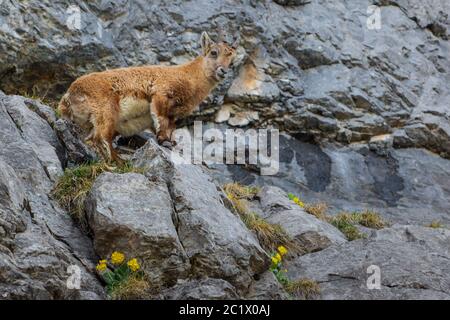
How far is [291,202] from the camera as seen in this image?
12.6m

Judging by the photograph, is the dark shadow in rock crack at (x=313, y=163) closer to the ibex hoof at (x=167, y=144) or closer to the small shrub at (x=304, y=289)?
the ibex hoof at (x=167, y=144)

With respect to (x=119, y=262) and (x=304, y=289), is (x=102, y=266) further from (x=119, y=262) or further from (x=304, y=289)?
(x=304, y=289)

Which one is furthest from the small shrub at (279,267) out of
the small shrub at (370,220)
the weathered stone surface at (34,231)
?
the small shrub at (370,220)

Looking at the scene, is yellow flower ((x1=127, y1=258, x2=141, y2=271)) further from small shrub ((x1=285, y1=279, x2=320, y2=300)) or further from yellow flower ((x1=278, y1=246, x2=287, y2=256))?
yellow flower ((x1=278, y1=246, x2=287, y2=256))

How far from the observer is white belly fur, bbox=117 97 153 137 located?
12.0 m

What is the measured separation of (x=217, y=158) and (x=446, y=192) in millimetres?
5201

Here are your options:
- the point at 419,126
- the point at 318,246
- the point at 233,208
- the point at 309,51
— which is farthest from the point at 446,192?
the point at 233,208

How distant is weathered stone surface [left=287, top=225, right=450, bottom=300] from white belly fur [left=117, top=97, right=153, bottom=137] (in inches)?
153

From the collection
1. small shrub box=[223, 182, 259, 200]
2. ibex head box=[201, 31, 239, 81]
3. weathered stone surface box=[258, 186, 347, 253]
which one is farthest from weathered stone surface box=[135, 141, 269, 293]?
ibex head box=[201, 31, 239, 81]

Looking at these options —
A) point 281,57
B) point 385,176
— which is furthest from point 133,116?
point 385,176

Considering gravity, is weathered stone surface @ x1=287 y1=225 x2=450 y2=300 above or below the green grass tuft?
above

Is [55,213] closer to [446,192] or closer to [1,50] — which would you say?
[1,50]

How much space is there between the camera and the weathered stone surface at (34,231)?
25.5 ft

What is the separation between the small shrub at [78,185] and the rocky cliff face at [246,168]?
0.56ft
